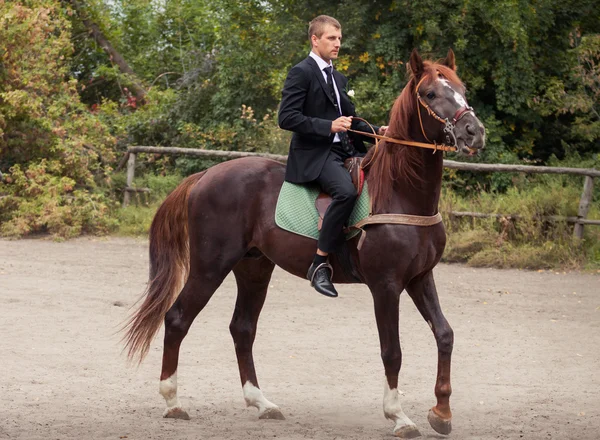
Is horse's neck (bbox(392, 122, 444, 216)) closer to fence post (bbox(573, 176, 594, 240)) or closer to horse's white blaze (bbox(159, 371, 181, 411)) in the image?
horse's white blaze (bbox(159, 371, 181, 411))

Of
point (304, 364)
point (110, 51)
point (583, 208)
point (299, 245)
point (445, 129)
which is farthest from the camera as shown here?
point (110, 51)

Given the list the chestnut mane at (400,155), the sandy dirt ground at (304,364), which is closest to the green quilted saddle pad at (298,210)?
the chestnut mane at (400,155)

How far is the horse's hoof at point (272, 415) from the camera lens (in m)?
5.66

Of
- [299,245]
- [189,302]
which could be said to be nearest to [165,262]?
[189,302]

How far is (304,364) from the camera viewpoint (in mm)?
7102

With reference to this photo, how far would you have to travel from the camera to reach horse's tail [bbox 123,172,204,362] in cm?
599

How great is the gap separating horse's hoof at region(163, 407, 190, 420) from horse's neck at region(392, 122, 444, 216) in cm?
193

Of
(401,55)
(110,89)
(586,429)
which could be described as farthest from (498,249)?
(110,89)

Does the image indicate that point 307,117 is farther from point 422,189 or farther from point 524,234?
point 524,234

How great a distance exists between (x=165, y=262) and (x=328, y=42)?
6.41 feet

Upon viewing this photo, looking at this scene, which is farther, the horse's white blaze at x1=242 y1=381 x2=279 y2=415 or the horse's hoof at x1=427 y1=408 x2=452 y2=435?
the horse's white blaze at x1=242 y1=381 x2=279 y2=415

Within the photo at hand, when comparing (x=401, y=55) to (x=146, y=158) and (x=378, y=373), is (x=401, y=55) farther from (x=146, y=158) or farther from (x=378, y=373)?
(x=378, y=373)

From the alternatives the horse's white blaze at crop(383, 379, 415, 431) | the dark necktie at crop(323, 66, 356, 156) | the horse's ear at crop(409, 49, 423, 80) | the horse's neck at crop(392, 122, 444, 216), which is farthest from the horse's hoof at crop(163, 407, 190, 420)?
the horse's ear at crop(409, 49, 423, 80)

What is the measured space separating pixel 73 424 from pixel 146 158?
1205 centimetres
